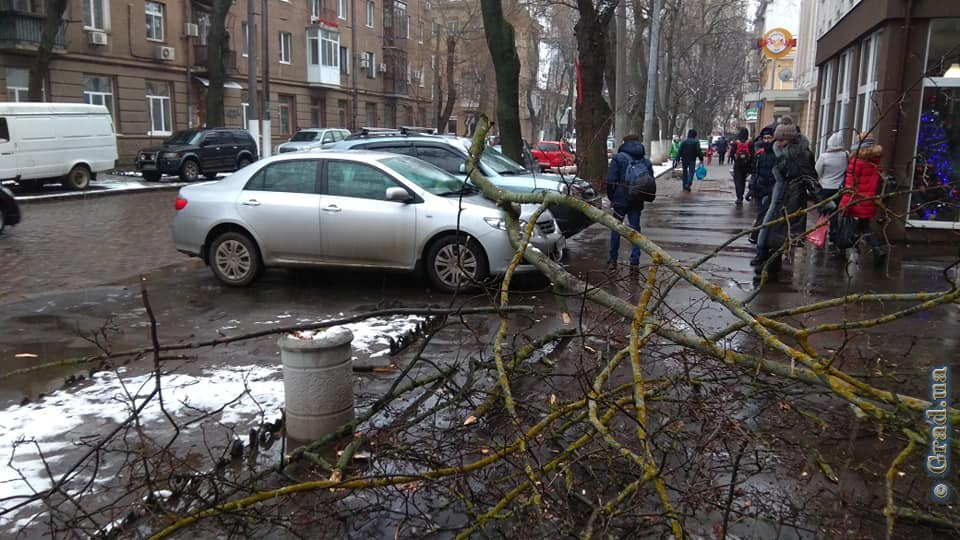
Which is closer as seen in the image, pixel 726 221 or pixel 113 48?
pixel 726 221

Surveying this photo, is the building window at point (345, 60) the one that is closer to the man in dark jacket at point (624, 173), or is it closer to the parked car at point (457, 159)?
the parked car at point (457, 159)

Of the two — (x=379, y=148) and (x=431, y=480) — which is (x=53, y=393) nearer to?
(x=431, y=480)

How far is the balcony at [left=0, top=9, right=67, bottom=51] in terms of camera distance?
2506 cm

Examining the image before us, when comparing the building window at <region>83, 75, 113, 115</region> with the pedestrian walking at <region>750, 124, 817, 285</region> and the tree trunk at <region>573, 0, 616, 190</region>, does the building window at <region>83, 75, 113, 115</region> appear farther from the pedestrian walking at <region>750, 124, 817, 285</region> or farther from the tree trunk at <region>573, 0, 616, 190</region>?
the pedestrian walking at <region>750, 124, 817, 285</region>

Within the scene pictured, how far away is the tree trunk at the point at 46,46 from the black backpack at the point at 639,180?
72.7ft

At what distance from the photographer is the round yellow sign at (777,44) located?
44.5 metres

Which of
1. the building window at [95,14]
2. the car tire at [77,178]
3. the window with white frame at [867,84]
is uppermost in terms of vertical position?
the building window at [95,14]

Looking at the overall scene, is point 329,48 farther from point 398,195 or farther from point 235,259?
point 398,195

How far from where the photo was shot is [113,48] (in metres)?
29.3

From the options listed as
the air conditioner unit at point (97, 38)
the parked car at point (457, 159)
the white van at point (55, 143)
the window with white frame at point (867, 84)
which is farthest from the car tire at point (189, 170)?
the window with white frame at point (867, 84)

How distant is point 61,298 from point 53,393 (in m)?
3.40

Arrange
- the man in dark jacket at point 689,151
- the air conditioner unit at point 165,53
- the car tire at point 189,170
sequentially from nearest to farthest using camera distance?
the man in dark jacket at point 689,151
the car tire at point 189,170
the air conditioner unit at point 165,53

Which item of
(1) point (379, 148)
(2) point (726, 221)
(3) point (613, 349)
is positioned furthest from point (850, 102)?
(3) point (613, 349)

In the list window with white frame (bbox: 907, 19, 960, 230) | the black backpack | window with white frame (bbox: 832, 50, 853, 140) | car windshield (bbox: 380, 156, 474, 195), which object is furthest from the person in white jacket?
window with white frame (bbox: 832, 50, 853, 140)
